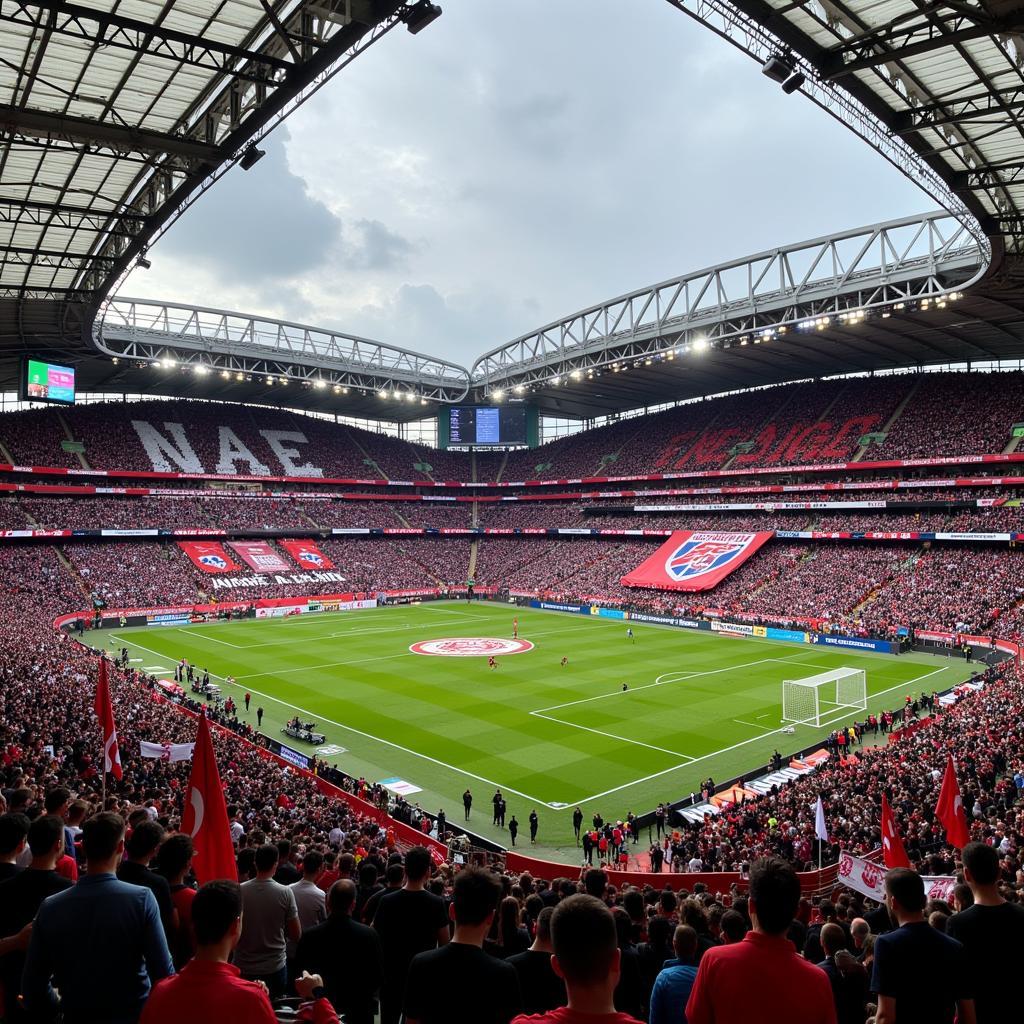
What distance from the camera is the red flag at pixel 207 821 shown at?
7.85m

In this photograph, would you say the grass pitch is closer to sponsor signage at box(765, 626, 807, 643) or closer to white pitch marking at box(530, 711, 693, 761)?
white pitch marking at box(530, 711, 693, 761)

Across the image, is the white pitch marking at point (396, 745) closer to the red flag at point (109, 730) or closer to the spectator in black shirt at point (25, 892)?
the red flag at point (109, 730)

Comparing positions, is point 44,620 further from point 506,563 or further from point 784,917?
point 784,917

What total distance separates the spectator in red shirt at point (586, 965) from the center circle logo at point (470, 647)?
43.2 metres

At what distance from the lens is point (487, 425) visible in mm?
91250

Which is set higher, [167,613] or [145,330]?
[145,330]

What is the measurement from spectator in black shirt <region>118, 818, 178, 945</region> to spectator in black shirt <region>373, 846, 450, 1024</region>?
1.35 meters

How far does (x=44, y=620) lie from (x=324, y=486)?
40659 millimetres

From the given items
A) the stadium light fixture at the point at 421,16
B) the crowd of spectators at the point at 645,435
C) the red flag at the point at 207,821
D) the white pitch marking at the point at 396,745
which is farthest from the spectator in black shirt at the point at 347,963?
the crowd of spectators at the point at 645,435

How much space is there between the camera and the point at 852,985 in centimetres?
509

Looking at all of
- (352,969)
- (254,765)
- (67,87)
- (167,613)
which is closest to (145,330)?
(167,613)

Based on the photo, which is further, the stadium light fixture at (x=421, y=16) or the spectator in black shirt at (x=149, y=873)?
the stadium light fixture at (x=421, y=16)

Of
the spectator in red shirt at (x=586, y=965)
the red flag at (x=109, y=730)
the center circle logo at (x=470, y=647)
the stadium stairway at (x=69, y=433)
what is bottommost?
the center circle logo at (x=470, y=647)

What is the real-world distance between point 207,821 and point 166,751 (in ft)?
45.3
